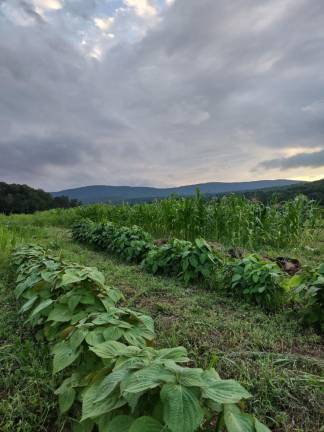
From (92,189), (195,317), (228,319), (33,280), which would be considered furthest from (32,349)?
(92,189)

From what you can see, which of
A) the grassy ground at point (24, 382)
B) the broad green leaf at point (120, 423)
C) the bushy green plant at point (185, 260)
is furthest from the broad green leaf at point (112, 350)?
the bushy green plant at point (185, 260)

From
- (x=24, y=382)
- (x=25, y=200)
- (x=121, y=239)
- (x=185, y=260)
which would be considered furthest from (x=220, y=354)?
(x=25, y=200)

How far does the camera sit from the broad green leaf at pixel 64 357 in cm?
137

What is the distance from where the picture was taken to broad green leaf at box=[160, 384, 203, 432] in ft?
2.69

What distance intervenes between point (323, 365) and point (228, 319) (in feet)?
2.80

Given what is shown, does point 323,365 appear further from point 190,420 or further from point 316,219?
point 316,219

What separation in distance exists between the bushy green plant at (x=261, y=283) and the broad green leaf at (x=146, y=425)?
6.99 feet

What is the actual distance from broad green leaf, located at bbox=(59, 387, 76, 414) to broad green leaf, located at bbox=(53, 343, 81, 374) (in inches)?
3.9

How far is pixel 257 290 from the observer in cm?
288

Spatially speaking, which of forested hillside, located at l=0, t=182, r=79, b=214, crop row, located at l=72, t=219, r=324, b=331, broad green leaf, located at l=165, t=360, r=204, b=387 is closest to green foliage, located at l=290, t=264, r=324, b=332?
crop row, located at l=72, t=219, r=324, b=331

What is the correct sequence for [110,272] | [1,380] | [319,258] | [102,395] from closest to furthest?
[102,395] < [1,380] < [110,272] < [319,258]

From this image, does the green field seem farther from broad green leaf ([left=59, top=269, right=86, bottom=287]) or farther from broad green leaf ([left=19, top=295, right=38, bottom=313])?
broad green leaf ([left=59, top=269, right=86, bottom=287])

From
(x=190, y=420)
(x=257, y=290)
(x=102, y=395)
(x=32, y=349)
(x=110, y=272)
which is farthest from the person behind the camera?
(x=110, y=272)

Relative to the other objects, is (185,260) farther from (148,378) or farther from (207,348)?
(148,378)
